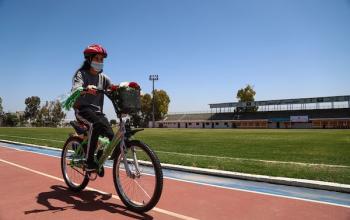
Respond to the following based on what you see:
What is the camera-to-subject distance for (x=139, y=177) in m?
4.75

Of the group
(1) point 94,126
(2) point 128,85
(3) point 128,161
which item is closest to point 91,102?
(1) point 94,126

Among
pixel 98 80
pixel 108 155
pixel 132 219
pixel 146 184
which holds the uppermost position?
pixel 98 80

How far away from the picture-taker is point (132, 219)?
4328mm

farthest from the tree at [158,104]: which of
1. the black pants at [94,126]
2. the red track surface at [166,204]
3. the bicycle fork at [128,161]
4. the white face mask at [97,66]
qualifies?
the bicycle fork at [128,161]

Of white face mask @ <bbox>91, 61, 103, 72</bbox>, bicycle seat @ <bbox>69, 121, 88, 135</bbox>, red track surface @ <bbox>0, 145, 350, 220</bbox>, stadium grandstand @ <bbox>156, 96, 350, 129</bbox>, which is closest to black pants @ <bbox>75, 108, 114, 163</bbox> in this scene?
bicycle seat @ <bbox>69, 121, 88, 135</bbox>

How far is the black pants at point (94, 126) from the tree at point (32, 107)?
10386 cm

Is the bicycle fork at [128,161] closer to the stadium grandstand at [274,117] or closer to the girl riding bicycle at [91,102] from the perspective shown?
the girl riding bicycle at [91,102]

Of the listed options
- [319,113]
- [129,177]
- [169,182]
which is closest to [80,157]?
[129,177]

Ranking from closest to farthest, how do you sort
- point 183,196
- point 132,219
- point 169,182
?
point 132,219
point 183,196
point 169,182

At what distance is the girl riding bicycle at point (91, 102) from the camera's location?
17.4ft

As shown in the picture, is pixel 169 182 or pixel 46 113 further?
pixel 46 113

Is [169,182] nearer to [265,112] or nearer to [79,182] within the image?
[79,182]

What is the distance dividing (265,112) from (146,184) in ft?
Answer: 313

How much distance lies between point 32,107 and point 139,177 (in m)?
106
